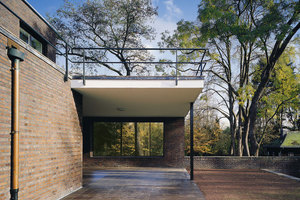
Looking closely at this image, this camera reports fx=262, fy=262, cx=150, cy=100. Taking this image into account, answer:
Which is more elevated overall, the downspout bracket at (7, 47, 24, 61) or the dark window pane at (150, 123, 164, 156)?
the downspout bracket at (7, 47, 24, 61)

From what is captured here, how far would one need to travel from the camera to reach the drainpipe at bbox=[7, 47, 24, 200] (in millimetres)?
4141

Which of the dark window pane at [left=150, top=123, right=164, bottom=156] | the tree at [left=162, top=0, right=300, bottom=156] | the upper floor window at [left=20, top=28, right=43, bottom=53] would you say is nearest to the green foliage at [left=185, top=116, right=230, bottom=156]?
the tree at [left=162, top=0, right=300, bottom=156]

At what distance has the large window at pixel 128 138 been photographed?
1465 cm

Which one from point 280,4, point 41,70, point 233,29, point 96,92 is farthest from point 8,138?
point 280,4

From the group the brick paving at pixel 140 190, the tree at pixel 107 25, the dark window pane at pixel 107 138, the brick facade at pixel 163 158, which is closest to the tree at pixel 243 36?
the tree at pixel 107 25

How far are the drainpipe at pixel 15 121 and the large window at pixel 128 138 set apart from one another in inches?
416

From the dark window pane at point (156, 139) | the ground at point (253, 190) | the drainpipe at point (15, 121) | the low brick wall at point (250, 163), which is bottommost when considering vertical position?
the low brick wall at point (250, 163)

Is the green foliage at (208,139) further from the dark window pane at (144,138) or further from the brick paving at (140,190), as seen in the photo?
the brick paving at (140,190)

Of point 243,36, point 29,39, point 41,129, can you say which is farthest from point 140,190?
point 243,36

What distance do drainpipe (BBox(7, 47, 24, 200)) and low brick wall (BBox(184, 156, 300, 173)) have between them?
39.0 ft

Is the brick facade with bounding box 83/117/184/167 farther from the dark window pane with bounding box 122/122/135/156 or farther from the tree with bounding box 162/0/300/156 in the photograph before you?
the tree with bounding box 162/0/300/156

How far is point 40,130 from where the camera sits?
210 inches

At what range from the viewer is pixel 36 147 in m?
5.09

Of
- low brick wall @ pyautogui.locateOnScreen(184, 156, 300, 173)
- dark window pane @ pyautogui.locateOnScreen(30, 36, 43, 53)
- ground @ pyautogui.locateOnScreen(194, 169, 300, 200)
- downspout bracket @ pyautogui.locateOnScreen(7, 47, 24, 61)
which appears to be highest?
dark window pane @ pyautogui.locateOnScreen(30, 36, 43, 53)
